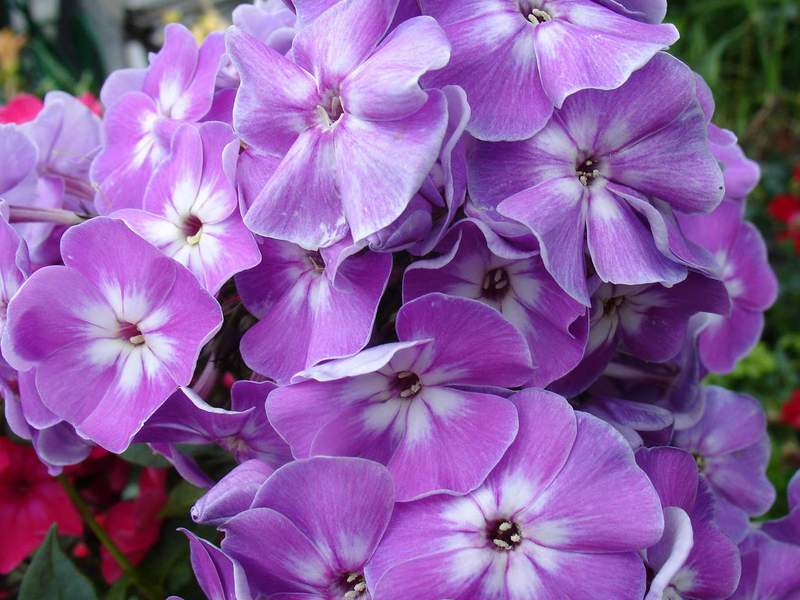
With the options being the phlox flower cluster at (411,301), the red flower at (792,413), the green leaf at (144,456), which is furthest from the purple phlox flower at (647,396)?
the red flower at (792,413)

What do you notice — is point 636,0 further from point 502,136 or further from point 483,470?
point 483,470

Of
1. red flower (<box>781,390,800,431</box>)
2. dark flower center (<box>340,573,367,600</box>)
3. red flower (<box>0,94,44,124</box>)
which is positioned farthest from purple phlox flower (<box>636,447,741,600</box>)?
red flower (<box>781,390,800,431</box>)

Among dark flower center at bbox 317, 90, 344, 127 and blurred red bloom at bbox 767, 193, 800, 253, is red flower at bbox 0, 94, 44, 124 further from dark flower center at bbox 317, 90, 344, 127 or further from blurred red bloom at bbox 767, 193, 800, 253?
blurred red bloom at bbox 767, 193, 800, 253

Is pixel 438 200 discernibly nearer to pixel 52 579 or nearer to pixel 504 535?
pixel 504 535

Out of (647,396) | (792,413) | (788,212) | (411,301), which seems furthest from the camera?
(788,212)

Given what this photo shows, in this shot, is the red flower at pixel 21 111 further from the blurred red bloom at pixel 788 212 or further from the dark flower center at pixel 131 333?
the blurred red bloom at pixel 788 212

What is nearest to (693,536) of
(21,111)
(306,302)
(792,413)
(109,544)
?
(306,302)

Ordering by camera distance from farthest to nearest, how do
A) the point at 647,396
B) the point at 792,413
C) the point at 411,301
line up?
the point at 792,413 → the point at 647,396 → the point at 411,301
